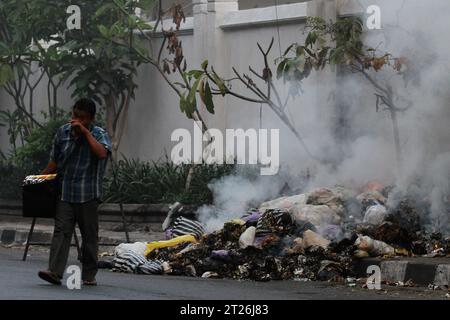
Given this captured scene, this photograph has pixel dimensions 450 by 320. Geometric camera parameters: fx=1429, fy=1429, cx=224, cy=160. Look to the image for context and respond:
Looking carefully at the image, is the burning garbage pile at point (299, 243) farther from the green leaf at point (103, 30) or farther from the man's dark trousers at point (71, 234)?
the green leaf at point (103, 30)

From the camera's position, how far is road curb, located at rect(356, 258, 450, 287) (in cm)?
1239

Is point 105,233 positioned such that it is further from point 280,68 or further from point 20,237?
point 280,68

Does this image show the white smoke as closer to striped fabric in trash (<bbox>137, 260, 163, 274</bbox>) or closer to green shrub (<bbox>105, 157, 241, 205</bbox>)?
green shrub (<bbox>105, 157, 241, 205</bbox>)

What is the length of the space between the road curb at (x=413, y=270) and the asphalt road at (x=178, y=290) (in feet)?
0.68

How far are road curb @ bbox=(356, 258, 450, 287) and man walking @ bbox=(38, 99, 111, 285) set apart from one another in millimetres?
2734

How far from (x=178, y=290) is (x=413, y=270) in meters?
2.25

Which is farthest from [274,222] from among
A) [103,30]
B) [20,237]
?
[103,30]

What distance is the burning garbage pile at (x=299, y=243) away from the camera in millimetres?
13328

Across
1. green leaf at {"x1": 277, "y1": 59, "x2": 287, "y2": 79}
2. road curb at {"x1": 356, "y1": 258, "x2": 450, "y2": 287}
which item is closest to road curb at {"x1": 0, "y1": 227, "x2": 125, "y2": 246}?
green leaf at {"x1": 277, "y1": 59, "x2": 287, "y2": 79}

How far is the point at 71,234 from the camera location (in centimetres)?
1180

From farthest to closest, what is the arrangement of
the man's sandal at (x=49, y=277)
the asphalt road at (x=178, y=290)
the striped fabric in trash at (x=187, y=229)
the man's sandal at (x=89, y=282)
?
the striped fabric in trash at (x=187, y=229), the man's sandal at (x=89, y=282), the man's sandal at (x=49, y=277), the asphalt road at (x=178, y=290)

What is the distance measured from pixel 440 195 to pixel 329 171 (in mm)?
2087

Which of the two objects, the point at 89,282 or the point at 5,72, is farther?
the point at 5,72

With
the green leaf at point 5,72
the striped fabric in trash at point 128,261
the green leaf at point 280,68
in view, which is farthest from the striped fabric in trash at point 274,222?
the green leaf at point 5,72
